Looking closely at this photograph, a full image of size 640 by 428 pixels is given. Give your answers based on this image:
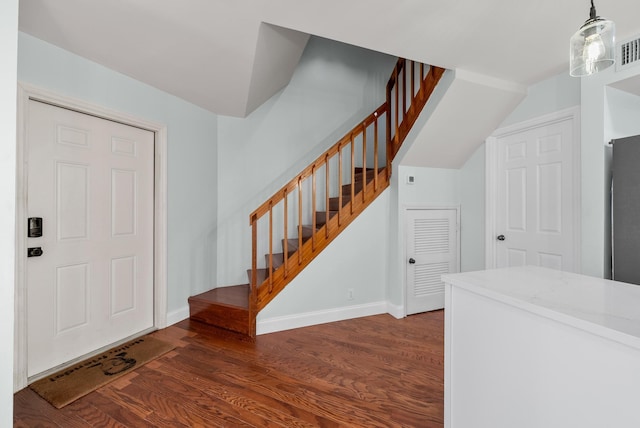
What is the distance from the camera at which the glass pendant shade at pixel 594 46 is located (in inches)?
45.1

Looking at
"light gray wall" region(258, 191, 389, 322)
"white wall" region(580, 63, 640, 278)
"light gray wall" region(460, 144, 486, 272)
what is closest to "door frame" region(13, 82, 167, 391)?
"light gray wall" region(258, 191, 389, 322)

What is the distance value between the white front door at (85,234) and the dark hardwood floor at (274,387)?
392 mm

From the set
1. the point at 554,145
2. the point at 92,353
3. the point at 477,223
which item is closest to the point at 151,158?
the point at 92,353

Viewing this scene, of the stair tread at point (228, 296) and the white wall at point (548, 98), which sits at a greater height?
the white wall at point (548, 98)

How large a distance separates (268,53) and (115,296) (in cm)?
251

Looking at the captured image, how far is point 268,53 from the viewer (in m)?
2.47

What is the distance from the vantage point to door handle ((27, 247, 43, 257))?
1.93 m

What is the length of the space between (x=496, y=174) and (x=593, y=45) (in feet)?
6.76

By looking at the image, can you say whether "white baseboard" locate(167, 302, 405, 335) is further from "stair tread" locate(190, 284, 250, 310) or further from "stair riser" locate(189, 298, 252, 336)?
"stair tread" locate(190, 284, 250, 310)

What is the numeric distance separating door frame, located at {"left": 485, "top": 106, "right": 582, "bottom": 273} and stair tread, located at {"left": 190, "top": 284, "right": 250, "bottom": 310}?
2.66 metres

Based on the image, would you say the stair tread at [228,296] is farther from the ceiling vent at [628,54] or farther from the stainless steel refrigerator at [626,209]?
the ceiling vent at [628,54]

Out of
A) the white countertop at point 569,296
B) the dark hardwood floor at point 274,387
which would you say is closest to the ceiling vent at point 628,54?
the white countertop at point 569,296

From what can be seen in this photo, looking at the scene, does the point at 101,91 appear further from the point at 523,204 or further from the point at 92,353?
the point at 523,204

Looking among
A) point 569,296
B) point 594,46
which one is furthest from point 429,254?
point 594,46
